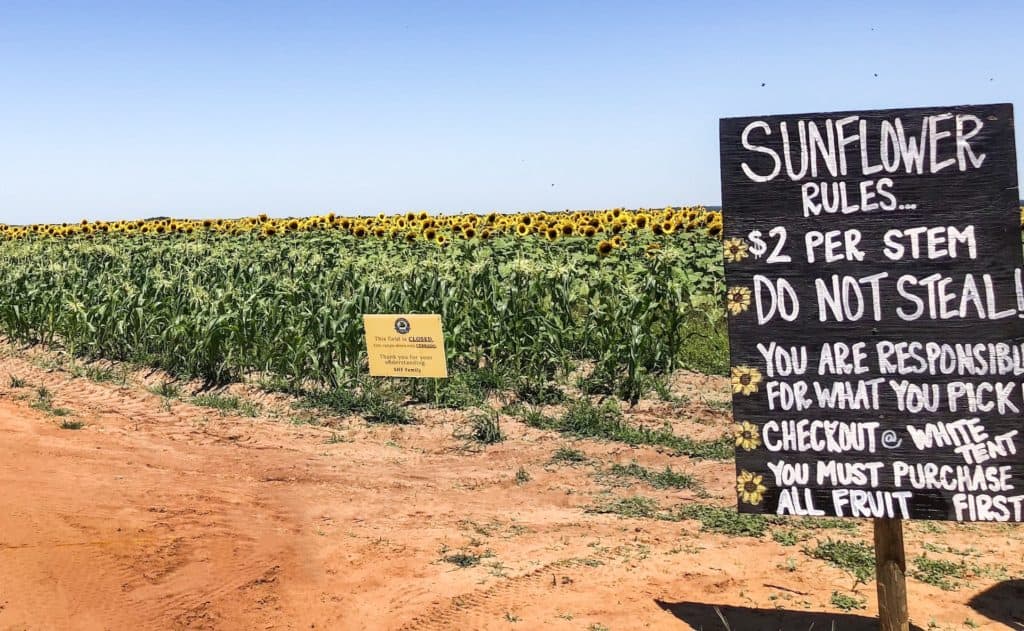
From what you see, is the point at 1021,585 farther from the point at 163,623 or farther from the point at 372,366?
the point at 372,366

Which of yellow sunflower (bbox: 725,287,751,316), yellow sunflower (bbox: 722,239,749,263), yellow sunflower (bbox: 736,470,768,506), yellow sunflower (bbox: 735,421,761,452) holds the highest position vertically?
yellow sunflower (bbox: 722,239,749,263)

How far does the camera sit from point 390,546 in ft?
16.2

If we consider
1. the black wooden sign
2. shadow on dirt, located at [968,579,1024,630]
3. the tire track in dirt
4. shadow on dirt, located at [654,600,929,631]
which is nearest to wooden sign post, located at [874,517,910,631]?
the black wooden sign

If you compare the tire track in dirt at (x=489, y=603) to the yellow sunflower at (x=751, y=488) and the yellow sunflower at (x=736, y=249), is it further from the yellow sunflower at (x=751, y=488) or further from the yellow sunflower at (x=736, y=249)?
the yellow sunflower at (x=736, y=249)

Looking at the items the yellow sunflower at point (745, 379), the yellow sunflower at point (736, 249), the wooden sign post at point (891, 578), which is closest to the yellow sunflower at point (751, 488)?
the yellow sunflower at point (745, 379)

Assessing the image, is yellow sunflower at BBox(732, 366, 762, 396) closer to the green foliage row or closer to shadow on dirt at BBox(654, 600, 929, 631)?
shadow on dirt at BBox(654, 600, 929, 631)

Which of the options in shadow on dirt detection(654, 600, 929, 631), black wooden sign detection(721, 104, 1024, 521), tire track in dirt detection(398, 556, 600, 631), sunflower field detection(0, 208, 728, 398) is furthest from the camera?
sunflower field detection(0, 208, 728, 398)

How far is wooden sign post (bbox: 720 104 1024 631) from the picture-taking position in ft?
11.0

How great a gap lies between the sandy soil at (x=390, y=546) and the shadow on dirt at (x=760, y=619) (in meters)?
0.01

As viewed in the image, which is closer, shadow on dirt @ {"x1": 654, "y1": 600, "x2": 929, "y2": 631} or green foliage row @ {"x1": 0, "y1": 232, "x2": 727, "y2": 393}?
shadow on dirt @ {"x1": 654, "y1": 600, "x2": 929, "y2": 631}

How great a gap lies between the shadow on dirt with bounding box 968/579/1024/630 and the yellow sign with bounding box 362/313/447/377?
4275 mm

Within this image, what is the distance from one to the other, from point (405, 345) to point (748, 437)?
4.27 metres

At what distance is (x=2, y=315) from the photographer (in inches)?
464

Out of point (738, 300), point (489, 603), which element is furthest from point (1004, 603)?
point (489, 603)
